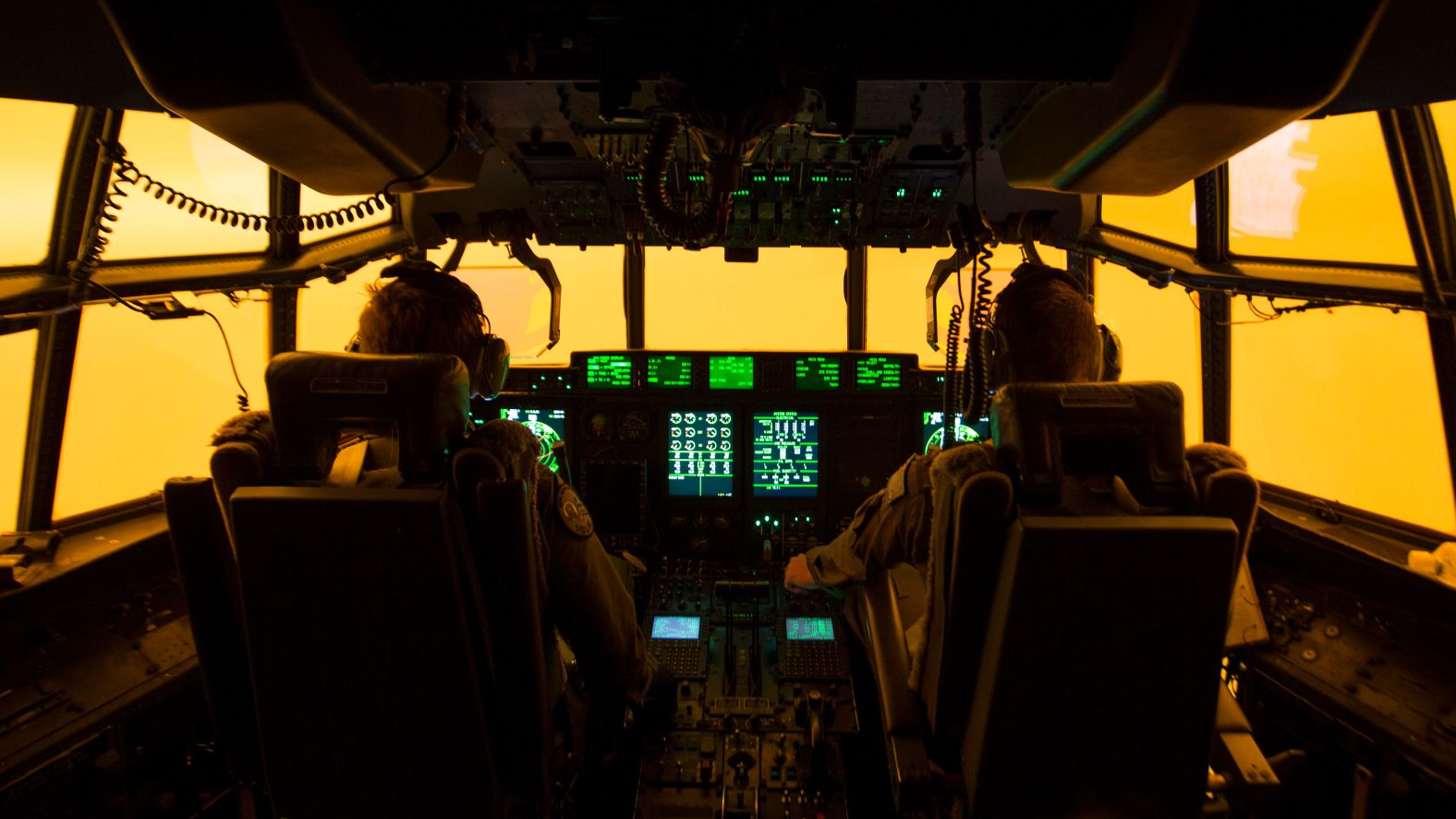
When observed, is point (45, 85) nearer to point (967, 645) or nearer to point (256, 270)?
point (256, 270)

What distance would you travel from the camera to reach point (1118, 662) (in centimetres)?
105

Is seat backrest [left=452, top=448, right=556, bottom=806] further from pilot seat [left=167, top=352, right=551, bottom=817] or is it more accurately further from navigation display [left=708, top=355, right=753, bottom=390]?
navigation display [left=708, top=355, right=753, bottom=390]

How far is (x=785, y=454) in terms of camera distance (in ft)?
8.18

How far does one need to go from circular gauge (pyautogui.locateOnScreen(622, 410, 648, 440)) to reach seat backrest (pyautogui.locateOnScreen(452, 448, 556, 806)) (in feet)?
4.18

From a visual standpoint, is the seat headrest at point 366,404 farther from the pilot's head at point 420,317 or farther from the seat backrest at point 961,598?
the seat backrest at point 961,598

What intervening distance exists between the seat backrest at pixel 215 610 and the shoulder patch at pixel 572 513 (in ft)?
1.82

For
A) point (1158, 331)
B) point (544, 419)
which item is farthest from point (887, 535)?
point (1158, 331)

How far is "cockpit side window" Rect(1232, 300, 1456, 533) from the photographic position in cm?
193

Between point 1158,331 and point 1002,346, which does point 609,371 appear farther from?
point 1158,331

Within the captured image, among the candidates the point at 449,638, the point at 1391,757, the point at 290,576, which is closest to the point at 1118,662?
the point at 1391,757

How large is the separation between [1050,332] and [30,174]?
270 cm

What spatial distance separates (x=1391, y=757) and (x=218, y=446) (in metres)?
2.37

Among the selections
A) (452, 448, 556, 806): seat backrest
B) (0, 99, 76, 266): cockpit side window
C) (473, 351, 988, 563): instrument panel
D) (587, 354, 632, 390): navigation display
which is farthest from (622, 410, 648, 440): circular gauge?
(0, 99, 76, 266): cockpit side window

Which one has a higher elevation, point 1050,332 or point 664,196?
point 664,196
